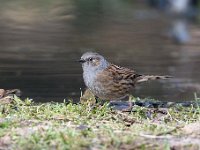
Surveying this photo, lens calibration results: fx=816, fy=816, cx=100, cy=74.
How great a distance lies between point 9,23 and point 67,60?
20.4 ft

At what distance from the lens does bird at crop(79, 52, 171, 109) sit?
8711 millimetres

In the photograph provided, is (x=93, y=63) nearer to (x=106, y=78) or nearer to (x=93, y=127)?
(x=106, y=78)

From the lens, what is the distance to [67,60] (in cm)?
1562

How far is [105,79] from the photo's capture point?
345 inches

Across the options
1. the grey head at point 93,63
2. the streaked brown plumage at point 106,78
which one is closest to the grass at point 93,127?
the streaked brown plumage at point 106,78

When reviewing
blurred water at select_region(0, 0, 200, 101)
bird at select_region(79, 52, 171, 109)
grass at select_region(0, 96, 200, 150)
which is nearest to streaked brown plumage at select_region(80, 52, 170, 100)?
bird at select_region(79, 52, 171, 109)

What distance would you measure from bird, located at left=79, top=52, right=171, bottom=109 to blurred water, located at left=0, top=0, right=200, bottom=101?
2.39 metres

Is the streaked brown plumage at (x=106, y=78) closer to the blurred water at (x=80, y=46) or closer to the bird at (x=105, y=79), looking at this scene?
the bird at (x=105, y=79)

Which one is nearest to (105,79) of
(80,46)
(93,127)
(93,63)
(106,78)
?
(106,78)

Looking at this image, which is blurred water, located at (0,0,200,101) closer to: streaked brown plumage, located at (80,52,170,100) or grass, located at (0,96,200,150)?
streaked brown plumage, located at (80,52,170,100)

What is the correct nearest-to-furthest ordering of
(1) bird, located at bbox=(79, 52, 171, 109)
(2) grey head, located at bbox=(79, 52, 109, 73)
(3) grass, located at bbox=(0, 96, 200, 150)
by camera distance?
1. (3) grass, located at bbox=(0, 96, 200, 150)
2. (1) bird, located at bbox=(79, 52, 171, 109)
3. (2) grey head, located at bbox=(79, 52, 109, 73)

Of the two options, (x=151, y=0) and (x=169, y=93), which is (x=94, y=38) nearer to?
(x=169, y=93)

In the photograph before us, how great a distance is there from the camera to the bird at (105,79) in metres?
8.71

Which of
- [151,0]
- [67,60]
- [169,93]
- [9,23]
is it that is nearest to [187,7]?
[151,0]
